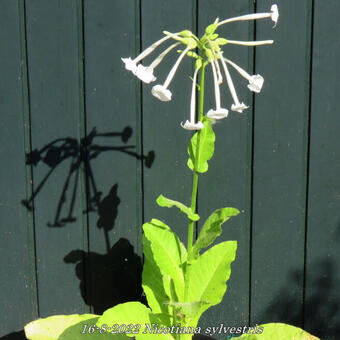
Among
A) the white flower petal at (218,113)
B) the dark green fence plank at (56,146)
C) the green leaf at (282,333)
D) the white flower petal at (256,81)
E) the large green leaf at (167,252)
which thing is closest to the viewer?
the white flower petal at (218,113)

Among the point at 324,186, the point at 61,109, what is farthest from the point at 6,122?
the point at 324,186

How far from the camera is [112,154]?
180 centimetres

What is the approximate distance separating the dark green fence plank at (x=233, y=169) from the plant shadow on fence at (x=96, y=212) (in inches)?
10.9

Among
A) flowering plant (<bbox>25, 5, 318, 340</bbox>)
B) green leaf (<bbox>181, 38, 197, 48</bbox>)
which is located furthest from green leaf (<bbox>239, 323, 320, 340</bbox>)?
green leaf (<bbox>181, 38, 197, 48</bbox>)

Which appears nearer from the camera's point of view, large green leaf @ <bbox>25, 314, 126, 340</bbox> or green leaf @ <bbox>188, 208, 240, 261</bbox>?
green leaf @ <bbox>188, 208, 240, 261</bbox>

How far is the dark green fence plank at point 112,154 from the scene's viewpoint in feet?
5.68

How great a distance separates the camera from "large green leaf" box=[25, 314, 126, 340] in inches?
63.9

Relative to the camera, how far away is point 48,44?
1736mm

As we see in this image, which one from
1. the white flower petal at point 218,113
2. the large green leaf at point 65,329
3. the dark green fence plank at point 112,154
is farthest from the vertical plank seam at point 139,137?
the white flower petal at point 218,113

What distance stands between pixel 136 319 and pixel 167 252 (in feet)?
0.81

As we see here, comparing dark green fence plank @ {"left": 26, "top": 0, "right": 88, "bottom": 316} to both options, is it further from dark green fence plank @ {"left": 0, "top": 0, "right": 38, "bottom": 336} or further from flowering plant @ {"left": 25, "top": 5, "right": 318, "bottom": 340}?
flowering plant @ {"left": 25, "top": 5, "right": 318, "bottom": 340}

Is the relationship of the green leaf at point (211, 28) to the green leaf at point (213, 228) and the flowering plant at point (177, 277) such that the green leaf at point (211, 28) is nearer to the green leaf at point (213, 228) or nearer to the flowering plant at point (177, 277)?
the flowering plant at point (177, 277)

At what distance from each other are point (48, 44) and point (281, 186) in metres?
1.06

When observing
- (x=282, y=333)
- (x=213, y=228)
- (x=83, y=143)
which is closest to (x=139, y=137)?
(x=83, y=143)
